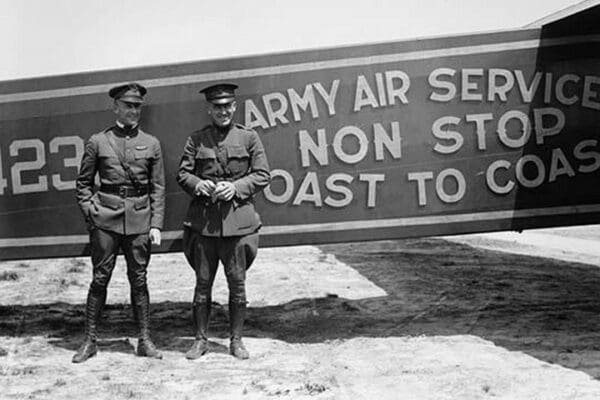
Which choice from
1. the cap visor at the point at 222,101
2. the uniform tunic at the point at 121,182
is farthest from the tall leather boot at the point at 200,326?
the cap visor at the point at 222,101

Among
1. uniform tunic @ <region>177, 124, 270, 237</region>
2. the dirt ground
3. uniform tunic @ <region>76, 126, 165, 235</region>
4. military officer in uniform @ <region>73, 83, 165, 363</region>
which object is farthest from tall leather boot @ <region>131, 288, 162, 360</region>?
uniform tunic @ <region>177, 124, 270, 237</region>

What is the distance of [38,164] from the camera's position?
23.8 feet

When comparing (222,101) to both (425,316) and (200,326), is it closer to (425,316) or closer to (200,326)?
(200,326)

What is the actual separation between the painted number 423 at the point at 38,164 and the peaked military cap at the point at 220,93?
1603 mm

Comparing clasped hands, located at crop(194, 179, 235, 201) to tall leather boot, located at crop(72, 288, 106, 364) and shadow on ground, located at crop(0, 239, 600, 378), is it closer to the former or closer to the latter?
tall leather boot, located at crop(72, 288, 106, 364)

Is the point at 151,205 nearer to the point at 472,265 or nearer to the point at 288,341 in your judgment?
the point at 288,341

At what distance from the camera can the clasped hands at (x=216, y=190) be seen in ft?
20.9

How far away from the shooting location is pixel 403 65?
287 inches

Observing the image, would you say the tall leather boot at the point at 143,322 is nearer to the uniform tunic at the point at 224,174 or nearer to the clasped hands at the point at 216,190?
the uniform tunic at the point at 224,174

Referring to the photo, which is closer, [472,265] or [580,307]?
[580,307]

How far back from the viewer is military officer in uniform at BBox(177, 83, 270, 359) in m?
6.49

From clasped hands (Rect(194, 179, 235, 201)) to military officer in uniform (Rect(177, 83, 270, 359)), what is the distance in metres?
0.04

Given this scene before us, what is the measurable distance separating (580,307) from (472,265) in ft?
15.4

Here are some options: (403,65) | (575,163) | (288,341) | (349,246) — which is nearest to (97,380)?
(288,341)
